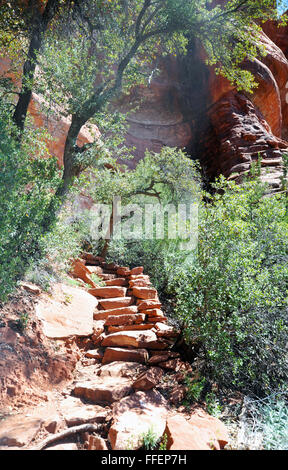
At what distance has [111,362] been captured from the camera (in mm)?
4254

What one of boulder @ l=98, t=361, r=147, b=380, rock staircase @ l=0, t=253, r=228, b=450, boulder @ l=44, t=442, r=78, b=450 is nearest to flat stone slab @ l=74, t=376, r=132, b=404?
rock staircase @ l=0, t=253, r=228, b=450

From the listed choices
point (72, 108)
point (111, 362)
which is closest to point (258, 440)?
point (111, 362)

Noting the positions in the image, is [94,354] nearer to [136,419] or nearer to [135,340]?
[135,340]

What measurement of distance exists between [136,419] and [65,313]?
8.32 ft

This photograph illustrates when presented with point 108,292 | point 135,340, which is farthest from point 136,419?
point 108,292

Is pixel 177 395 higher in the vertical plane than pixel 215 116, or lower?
lower

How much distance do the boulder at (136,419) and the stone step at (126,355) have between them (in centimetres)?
82

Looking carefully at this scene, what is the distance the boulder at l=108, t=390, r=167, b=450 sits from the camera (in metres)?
2.52

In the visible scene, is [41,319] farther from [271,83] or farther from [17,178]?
[271,83]

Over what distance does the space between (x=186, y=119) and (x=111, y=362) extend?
2063cm

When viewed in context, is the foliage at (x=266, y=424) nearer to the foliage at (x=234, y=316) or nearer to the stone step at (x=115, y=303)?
the foliage at (x=234, y=316)

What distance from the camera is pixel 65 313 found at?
16.1 feet

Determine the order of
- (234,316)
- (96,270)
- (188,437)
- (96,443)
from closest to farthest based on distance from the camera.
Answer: (188,437), (96,443), (234,316), (96,270)

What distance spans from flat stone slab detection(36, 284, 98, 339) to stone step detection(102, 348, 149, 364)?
673 millimetres
